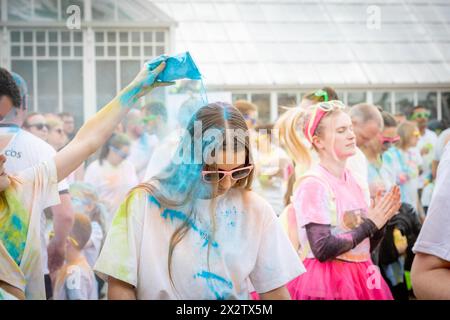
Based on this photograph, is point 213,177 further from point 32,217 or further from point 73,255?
point 73,255

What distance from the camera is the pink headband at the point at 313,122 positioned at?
9.97ft

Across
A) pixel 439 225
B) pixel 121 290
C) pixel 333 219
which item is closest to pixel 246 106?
pixel 333 219

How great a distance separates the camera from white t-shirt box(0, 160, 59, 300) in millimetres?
2396

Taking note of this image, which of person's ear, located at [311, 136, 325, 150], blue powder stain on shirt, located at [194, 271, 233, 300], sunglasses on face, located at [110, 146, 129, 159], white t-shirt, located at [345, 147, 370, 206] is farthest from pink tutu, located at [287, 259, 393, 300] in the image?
sunglasses on face, located at [110, 146, 129, 159]

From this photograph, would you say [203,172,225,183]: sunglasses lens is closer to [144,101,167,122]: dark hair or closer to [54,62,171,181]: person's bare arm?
[54,62,171,181]: person's bare arm

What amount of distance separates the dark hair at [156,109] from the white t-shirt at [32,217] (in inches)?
34.5

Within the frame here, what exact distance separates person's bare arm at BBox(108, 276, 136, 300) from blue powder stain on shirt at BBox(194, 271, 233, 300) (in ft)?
0.79

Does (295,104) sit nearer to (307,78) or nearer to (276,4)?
(307,78)

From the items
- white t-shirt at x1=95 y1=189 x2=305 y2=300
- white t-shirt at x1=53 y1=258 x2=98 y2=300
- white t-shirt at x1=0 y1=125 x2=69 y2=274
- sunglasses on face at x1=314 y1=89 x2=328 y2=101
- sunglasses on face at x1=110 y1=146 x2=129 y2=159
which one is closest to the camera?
white t-shirt at x1=95 y1=189 x2=305 y2=300

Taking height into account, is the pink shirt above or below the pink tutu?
above

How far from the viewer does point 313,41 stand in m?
3.26

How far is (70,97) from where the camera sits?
322 centimetres
